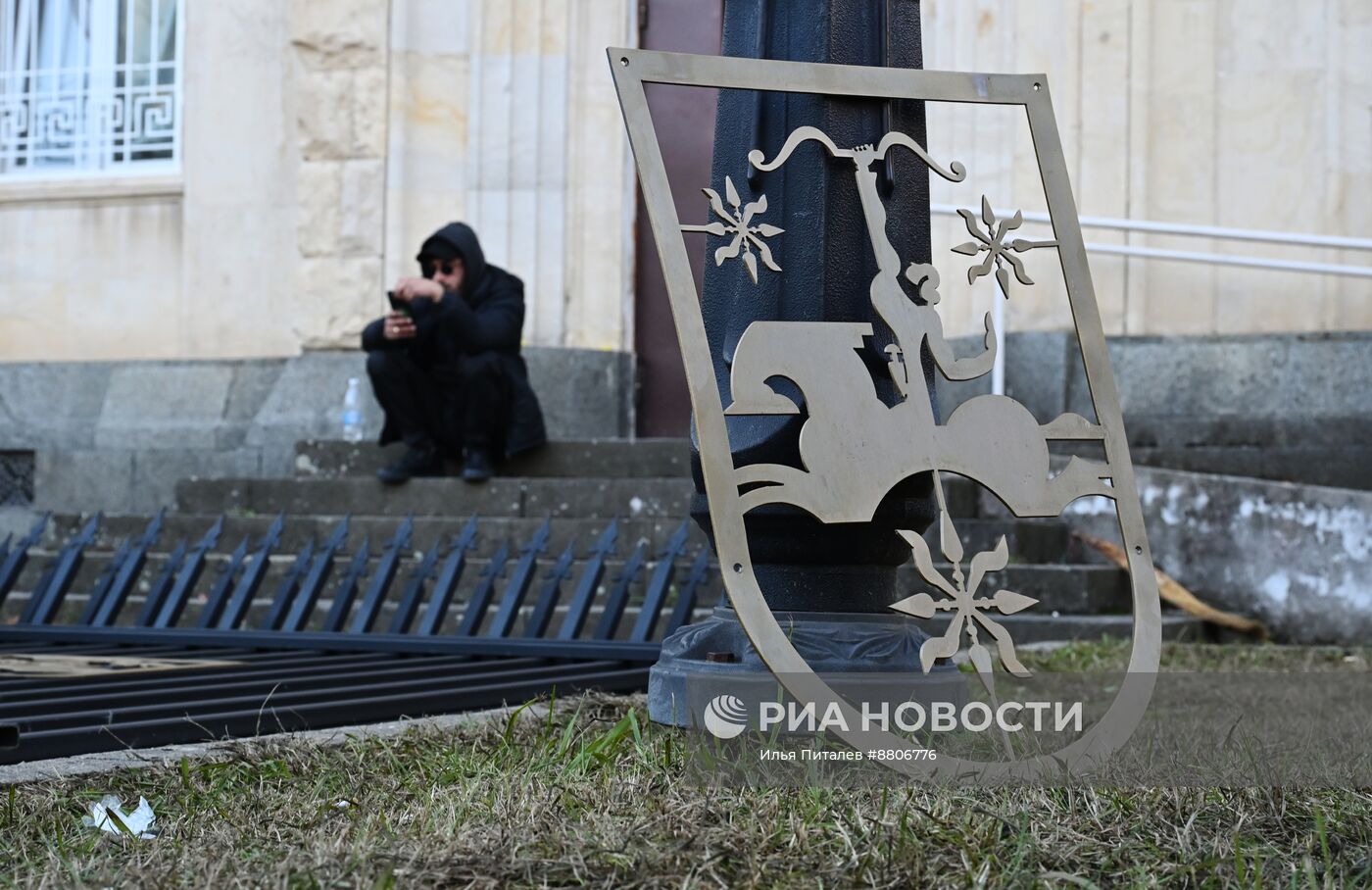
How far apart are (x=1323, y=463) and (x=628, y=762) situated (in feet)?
17.8

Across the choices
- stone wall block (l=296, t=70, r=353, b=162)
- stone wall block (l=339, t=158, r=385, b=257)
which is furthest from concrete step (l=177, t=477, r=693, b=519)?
stone wall block (l=296, t=70, r=353, b=162)

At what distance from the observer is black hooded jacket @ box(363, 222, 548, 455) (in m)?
7.08

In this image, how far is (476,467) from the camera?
23.5 ft

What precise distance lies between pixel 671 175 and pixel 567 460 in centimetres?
245

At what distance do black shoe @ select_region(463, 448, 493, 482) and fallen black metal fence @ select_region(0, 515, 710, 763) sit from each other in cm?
88

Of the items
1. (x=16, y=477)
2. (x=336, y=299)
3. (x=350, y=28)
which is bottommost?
(x=16, y=477)

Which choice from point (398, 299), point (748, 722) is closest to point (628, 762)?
point (748, 722)

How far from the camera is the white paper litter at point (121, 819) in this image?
2186 millimetres

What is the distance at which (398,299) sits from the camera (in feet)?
22.9

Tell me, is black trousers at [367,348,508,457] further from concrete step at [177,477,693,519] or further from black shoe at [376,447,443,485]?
concrete step at [177,477,693,519]

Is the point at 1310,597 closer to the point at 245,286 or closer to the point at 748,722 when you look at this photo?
the point at 748,722

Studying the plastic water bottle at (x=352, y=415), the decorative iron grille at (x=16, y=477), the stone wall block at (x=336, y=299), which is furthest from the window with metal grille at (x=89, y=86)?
the plastic water bottle at (x=352, y=415)

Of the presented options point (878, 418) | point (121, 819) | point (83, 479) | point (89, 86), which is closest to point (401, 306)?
point (83, 479)

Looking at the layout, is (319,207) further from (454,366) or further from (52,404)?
(454,366)
